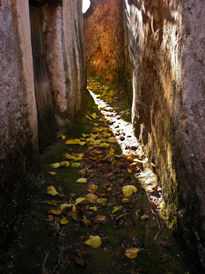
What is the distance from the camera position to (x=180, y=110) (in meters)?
1.63

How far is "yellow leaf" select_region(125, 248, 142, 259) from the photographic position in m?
1.65

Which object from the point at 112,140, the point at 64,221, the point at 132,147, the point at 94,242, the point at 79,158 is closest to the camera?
the point at 94,242

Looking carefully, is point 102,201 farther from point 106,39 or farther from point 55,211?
point 106,39

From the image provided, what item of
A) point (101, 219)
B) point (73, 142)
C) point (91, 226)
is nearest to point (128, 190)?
point (101, 219)

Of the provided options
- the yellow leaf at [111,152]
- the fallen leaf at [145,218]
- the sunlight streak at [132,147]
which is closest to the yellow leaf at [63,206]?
the fallen leaf at [145,218]

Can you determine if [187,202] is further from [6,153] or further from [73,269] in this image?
[6,153]

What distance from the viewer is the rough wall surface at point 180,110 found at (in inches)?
55.6

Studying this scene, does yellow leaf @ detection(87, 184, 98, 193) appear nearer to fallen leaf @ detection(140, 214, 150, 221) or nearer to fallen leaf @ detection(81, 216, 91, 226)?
fallen leaf @ detection(81, 216, 91, 226)

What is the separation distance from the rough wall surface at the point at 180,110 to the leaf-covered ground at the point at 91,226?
0.70ft

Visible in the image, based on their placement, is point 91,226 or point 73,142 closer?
point 91,226

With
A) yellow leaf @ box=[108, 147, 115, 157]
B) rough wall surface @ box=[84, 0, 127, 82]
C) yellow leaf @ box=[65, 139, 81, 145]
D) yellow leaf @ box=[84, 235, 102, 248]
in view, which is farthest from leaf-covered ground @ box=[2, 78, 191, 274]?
rough wall surface @ box=[84, 0, 127, 82]

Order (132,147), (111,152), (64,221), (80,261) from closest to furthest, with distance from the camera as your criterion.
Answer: (80,261)
(64,221)
(111,152)
(132,147)

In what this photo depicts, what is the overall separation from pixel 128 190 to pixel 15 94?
1.26m

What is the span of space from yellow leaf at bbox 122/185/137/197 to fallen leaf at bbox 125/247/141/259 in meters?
0.60
